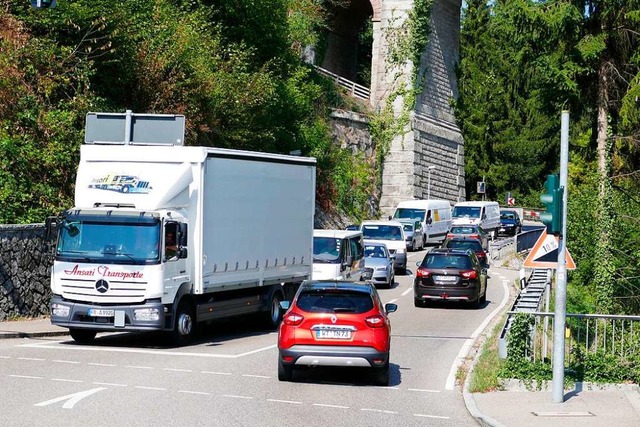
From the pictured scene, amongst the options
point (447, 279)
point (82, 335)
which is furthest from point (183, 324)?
point (447, 279)

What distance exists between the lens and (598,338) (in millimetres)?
16250

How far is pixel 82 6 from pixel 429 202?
95.3 feet

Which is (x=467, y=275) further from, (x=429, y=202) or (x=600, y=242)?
(x=429, y=202)

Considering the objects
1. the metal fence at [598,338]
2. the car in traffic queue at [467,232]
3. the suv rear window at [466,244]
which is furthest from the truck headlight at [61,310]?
the car in traffic queue at [467,232]

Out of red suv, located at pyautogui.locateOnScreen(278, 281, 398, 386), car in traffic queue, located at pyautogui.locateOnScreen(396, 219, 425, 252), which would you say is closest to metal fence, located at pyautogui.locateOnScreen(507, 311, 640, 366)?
red suv, located at pyautogui.locateOnScreen(278, 281, 398, 386)

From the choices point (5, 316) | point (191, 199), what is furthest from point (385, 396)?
point (5, 316)

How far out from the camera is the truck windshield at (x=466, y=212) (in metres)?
59.4

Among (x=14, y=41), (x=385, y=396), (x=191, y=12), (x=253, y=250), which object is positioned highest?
(x=191, y=12)

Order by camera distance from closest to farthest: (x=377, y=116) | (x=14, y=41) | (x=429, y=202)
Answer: (x=14, y=41)
(x=429, y=202)
(x=377, y=116)

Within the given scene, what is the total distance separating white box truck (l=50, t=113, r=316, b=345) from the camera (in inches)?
747

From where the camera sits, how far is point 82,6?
29.2 meters

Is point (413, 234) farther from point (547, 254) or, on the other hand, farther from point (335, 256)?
point (547, 254)

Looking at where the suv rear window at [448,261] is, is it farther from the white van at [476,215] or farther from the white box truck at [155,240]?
the white van at [476,215]

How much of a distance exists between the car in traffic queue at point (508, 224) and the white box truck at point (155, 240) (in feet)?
148
